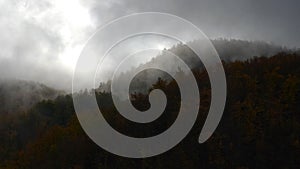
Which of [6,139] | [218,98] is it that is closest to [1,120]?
[6,139]

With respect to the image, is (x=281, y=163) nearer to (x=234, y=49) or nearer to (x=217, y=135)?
(x=217, y=135)

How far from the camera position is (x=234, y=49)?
183 metres

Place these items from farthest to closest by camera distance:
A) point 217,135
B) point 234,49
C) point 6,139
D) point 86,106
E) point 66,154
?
point 234,49 < point 6,139 < point 86,106 < point 66,154 < point 217,135

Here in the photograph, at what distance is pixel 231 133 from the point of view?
49.8 metres

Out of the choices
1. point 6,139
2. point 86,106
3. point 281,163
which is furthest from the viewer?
point 6,139

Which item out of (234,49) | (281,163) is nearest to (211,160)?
(281,163)

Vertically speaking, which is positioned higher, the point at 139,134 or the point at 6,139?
the point at 6,139

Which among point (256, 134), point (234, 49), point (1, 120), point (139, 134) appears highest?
point (234, 49)

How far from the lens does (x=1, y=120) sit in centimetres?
12512

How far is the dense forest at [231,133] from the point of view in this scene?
4747 cm

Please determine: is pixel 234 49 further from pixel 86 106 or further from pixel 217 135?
pixel 217 135

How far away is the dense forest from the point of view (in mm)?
47469

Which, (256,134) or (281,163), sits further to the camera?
(256,134)

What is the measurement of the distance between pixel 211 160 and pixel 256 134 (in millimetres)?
5537
